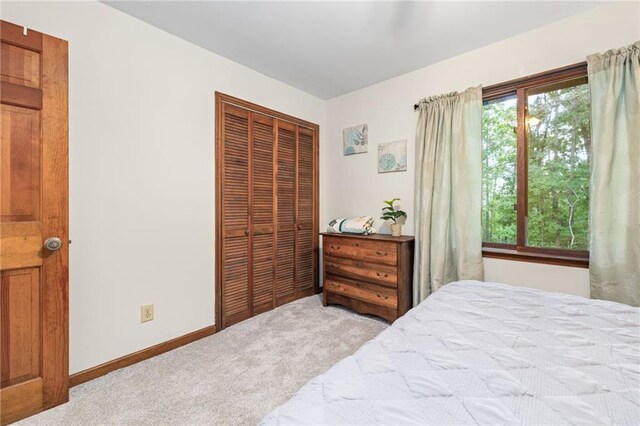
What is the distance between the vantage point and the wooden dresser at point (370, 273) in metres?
2.57

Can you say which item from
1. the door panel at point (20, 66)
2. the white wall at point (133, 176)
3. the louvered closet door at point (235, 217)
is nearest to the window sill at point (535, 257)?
the louvered closet door at point (235, 217)

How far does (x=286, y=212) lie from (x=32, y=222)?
6.73 feet

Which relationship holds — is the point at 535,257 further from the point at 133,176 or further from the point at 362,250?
the point at 133,176

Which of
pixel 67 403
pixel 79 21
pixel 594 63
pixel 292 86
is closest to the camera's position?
pixel 67 403

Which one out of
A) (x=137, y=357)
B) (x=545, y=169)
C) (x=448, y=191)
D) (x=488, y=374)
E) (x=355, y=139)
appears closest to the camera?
(x=488, y=374)

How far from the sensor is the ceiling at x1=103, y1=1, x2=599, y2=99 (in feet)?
6.36

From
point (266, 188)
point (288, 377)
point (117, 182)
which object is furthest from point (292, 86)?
point (288, 377)

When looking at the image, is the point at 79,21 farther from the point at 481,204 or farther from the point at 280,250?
the point at 481,204

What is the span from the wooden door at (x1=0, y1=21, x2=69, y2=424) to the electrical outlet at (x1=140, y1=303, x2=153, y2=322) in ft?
1.62

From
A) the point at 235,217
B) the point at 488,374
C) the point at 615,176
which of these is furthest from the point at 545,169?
the point at 235,217

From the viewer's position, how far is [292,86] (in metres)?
3.23

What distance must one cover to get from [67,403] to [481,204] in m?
3.17

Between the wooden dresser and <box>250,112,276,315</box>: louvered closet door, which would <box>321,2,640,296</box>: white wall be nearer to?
the wooden dresser

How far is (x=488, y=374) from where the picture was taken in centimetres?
83
